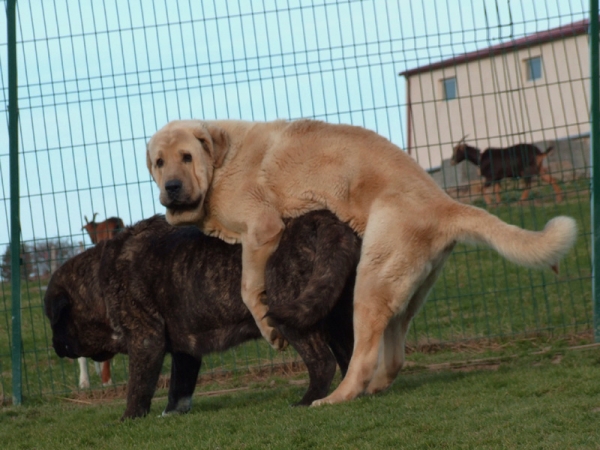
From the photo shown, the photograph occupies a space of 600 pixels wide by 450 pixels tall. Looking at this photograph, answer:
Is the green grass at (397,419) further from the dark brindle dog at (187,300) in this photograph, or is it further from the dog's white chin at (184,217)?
the dog's white chin at (184,217)

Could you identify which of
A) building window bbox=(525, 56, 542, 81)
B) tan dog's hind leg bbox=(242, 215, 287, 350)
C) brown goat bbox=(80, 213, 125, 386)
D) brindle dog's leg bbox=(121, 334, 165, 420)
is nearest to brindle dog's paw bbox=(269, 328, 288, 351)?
tan dog's hind leg bbox=(242, 215, 287, 350)

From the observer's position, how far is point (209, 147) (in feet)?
18.0

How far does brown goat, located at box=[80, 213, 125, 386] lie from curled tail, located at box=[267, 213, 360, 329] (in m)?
2.80

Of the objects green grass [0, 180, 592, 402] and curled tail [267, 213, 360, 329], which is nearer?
curled tail [267, 213, 360, 329]

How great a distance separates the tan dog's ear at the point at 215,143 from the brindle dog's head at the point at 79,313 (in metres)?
1.23

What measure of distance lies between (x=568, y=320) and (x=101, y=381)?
14.6 ft

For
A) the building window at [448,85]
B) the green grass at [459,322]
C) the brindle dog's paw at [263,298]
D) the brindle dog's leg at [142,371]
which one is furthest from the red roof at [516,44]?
the brindle dog's leg at [142,371]

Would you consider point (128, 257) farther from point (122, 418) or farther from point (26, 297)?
point (26, 297)

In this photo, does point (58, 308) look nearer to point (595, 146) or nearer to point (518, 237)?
point (518, 237)

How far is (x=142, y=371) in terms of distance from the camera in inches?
219

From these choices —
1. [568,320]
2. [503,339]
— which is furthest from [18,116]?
[568,320]

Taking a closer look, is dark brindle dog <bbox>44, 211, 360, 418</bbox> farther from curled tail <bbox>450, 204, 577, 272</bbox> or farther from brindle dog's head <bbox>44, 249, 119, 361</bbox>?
curled tail <bbox>450, 204, 577, 272</bbox>

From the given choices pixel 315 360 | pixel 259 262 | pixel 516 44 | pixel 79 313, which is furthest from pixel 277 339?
pixel 516 44

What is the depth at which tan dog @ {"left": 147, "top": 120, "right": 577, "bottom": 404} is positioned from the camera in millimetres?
5098
